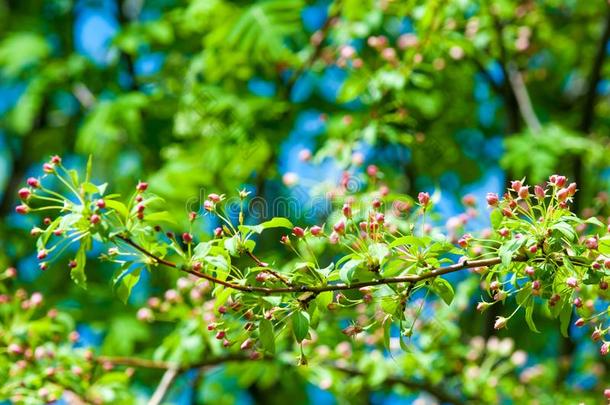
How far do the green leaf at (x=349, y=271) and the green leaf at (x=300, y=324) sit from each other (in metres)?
0.14

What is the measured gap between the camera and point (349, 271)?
1.96 m

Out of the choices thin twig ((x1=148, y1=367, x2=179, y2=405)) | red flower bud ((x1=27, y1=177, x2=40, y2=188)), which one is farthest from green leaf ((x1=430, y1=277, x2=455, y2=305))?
thin twig ((x1=148, y1=367, x2=179, y2=405))

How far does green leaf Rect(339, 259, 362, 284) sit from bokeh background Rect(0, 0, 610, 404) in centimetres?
173

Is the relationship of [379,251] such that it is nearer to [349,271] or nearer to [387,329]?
[349,271]

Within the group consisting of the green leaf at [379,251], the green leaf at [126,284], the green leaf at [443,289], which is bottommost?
the green leaf at [443,289]

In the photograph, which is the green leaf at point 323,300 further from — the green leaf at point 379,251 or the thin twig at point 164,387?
the thin twig at point 164,387

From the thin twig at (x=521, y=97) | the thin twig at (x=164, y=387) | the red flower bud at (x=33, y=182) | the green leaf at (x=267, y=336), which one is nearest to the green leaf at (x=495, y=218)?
the green leaf at (x=267, y=336)

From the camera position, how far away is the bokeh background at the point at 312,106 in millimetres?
4637

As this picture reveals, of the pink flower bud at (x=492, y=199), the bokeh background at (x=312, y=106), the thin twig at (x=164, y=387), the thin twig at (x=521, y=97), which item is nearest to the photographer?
the pink flower bud at (x=492, y=199)

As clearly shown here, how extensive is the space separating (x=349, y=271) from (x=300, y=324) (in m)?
0.18

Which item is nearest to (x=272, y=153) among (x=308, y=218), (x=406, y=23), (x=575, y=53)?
(x=308, y=218)

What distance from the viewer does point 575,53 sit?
258 inches

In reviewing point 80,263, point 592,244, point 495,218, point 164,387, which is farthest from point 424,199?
point 164,387

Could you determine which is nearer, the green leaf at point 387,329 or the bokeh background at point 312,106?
the green leaf at point 387,329
